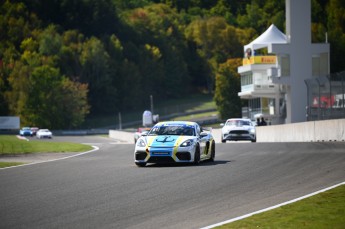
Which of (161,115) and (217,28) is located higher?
(217,28)

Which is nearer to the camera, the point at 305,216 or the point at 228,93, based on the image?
the point at 305,216

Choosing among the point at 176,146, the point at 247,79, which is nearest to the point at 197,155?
the point at 176,146

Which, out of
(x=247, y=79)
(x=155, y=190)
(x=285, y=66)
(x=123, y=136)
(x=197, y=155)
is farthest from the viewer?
(x=247, y=79)

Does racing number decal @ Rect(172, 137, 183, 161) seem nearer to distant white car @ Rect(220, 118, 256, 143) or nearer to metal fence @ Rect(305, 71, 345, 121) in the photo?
metal fence @ Rect(305, 71, 345, 121)

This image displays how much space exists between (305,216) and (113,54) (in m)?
142

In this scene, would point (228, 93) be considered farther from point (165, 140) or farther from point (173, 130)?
point (165, 140)

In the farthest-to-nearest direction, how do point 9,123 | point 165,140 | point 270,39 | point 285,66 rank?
1. point 9,123
2. point 270,39
3. point 285,66
4. point 165,140

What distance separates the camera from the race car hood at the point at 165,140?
25516 mm

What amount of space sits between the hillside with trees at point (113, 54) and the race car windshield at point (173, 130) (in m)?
102

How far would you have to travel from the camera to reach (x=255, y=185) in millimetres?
18734

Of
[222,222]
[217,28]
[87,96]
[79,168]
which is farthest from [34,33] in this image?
[222,222]

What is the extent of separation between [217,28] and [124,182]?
515ft

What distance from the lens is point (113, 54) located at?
155 meters

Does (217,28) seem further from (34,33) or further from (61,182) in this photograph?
(61,182)
